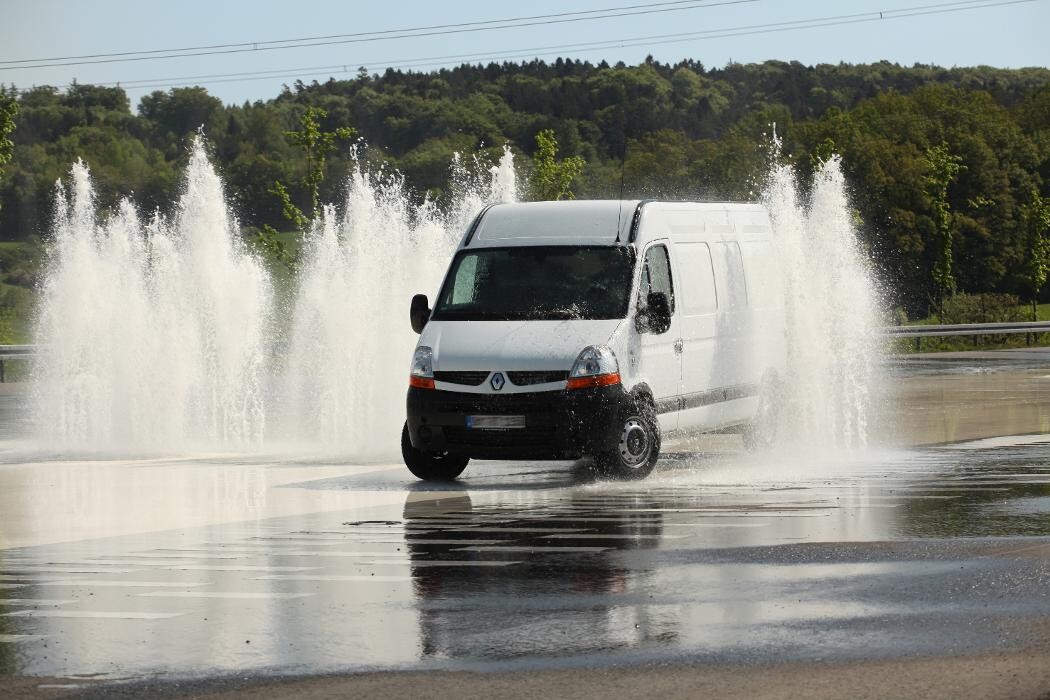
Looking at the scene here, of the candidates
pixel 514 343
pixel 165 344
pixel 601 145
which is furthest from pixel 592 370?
pixel 601 145

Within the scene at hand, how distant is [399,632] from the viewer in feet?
26.8

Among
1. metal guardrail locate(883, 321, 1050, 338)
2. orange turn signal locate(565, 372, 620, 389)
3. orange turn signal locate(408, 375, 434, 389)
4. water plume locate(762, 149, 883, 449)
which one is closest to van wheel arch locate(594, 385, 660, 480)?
orange turn signal locate(565, 372, 620, 389)

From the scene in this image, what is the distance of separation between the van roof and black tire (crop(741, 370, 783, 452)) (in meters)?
2.54

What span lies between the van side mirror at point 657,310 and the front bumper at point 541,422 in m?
0.89

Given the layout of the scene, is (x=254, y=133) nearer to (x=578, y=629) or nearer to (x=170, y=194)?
(x=170, y=194)

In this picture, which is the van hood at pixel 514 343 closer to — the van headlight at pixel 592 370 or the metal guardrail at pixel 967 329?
the van headlight at pixel 592 370

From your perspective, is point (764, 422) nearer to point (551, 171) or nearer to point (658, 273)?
point (658, 273)

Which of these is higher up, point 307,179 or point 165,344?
point 307,179

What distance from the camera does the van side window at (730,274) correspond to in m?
17.4

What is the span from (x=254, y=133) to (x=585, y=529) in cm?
10784

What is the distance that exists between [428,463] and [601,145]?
123 metres

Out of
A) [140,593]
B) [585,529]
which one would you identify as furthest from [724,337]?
[140,593]

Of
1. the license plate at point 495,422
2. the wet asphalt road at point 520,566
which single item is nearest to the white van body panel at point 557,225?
the license plate at point 495,422

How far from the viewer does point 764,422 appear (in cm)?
1827
